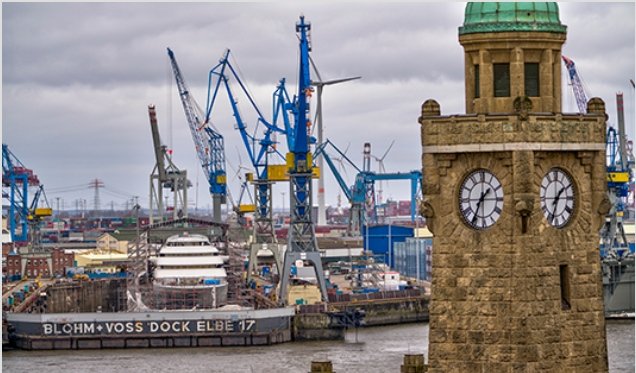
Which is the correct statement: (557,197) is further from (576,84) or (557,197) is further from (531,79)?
(576,84)

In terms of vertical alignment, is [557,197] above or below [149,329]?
above

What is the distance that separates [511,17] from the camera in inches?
645

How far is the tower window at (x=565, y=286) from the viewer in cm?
1667

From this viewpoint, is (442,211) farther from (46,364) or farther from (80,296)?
(80,296)

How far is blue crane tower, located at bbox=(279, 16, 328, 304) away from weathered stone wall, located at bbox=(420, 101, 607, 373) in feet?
314

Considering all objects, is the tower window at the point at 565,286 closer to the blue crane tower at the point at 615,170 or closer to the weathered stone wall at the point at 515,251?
the weathered stone wall at the point at 515,251

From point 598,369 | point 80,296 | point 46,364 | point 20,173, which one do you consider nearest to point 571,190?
point 598,369

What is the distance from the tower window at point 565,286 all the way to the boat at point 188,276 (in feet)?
292

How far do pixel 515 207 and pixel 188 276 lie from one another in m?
94.5

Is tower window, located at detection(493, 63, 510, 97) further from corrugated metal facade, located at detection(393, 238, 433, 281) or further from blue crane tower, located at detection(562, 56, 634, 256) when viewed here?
corrugated metal facade, located at detection(393, 238, 433, 281)

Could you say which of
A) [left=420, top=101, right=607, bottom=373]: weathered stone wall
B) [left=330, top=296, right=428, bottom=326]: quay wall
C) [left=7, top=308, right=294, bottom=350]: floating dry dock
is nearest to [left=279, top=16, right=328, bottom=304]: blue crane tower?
[left=330, top=296, right=428, bottom=326]: quay wall

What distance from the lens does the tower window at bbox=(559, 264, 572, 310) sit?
54.7 ft

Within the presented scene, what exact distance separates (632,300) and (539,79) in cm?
8782

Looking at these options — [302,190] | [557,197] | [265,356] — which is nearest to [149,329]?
[265,356]
